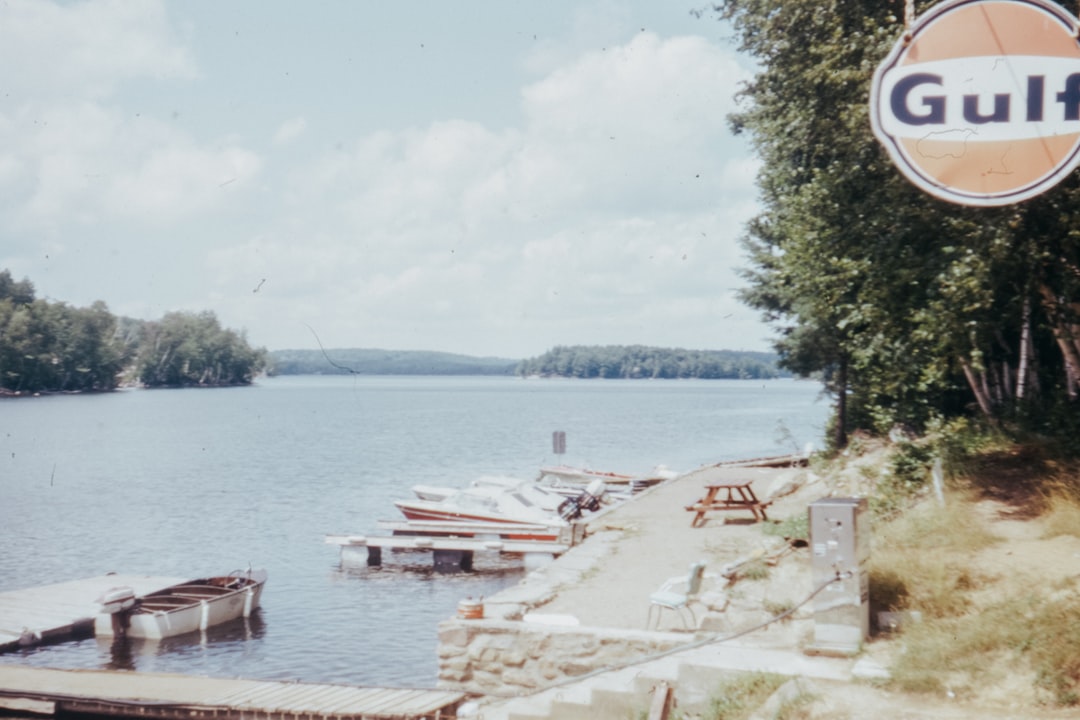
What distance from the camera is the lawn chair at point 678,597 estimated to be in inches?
446

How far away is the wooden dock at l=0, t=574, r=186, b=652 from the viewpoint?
20391 mm

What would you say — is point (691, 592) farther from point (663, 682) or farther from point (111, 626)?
point (111, 626)

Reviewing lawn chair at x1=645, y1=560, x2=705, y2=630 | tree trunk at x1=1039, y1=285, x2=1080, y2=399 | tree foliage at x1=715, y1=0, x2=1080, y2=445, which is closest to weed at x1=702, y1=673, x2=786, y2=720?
lawn chair at x1=645, y1=560, x2=705, y2=630

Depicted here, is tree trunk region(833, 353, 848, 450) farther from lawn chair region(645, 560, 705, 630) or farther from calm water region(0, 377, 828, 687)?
lawn chair region(645, 560, 705, 630)

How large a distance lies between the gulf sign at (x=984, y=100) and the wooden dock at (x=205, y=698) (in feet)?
27.9

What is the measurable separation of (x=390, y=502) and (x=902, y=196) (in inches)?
1373

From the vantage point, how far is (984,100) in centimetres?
765

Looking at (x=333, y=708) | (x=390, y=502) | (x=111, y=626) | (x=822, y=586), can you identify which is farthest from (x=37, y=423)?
(x=822, y=586)

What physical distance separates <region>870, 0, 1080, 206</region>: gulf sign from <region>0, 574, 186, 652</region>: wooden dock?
2049 centimetres

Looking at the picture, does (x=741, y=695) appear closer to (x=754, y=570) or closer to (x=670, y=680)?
(x=670, y=680)

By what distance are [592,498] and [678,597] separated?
20599 millimetres

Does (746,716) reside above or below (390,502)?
above

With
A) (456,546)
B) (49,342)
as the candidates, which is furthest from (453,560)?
(49,342)

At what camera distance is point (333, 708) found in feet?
40.3
